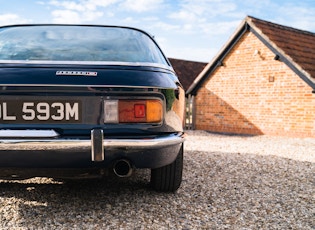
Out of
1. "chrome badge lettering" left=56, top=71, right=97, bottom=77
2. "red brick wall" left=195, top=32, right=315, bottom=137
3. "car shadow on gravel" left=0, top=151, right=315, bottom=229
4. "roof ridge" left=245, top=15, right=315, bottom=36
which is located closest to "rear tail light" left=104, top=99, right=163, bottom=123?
"chrome badge lettering" left=56, top=71, right=97, bottom=77

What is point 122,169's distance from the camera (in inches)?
90.7

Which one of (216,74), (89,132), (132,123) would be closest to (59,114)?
(89,132)

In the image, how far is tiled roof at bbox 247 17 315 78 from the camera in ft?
34.9

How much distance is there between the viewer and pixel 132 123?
217cm

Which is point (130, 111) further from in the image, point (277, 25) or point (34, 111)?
point (277, 25)

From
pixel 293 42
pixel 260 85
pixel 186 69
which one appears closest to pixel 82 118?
pixel 260 85

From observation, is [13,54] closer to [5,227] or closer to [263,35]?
[5,227]

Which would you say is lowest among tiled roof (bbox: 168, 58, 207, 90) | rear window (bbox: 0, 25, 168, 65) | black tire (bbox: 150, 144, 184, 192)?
black tire (bbox: 150, 144, 184, 192)

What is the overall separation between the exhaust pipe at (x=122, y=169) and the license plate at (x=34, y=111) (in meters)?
0.46

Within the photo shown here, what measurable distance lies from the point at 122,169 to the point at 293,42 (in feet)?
36.4

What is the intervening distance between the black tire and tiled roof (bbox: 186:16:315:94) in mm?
8363

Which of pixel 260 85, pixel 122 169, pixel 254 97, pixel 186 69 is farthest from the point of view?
pixel 186 69

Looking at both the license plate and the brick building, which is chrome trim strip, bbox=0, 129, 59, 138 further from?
the brick building

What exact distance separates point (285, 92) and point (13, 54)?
31.8 ft
